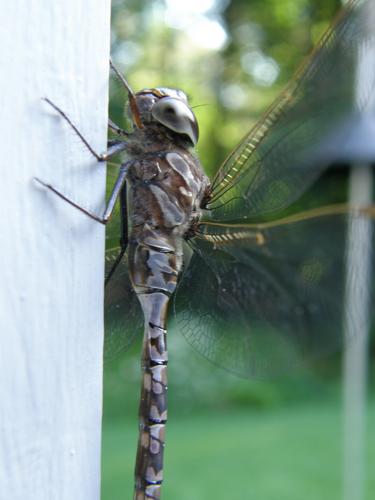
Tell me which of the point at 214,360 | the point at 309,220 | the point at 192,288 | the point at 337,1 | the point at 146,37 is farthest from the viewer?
the point at 146,37

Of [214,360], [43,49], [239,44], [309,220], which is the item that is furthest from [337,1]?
[43,49]

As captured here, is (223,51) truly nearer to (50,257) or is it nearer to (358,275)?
(358,275)

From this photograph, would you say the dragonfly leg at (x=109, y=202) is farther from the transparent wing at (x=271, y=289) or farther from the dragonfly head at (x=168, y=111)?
the transparent wing at (x=271, y=289)

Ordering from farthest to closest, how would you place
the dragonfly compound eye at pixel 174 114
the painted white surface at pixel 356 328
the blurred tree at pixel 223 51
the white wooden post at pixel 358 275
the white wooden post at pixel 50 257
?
the blurred tree at pixel 223 51
the painted white surface at pixel 356 328
the white wooden post at pixel 358 275
the dragonfly compound eye at pixel 174 114
the white wooden post at pixel 50 257

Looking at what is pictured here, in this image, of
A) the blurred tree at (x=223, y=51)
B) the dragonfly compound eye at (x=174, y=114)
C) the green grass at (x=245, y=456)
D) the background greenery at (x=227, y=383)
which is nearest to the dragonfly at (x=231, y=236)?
the dragonfly compound eye at (x=174, y=114)

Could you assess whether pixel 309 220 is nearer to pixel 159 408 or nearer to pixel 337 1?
pixel 159 408

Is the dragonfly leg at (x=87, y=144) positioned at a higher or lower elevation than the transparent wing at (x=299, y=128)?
lower

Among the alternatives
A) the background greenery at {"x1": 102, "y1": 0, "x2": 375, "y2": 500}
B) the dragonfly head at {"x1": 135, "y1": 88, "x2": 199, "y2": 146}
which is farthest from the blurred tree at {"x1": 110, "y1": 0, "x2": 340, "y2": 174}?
the dragonfly head at {"x1": 135, "y1": 88, "x2": 199, "y2": 146}
